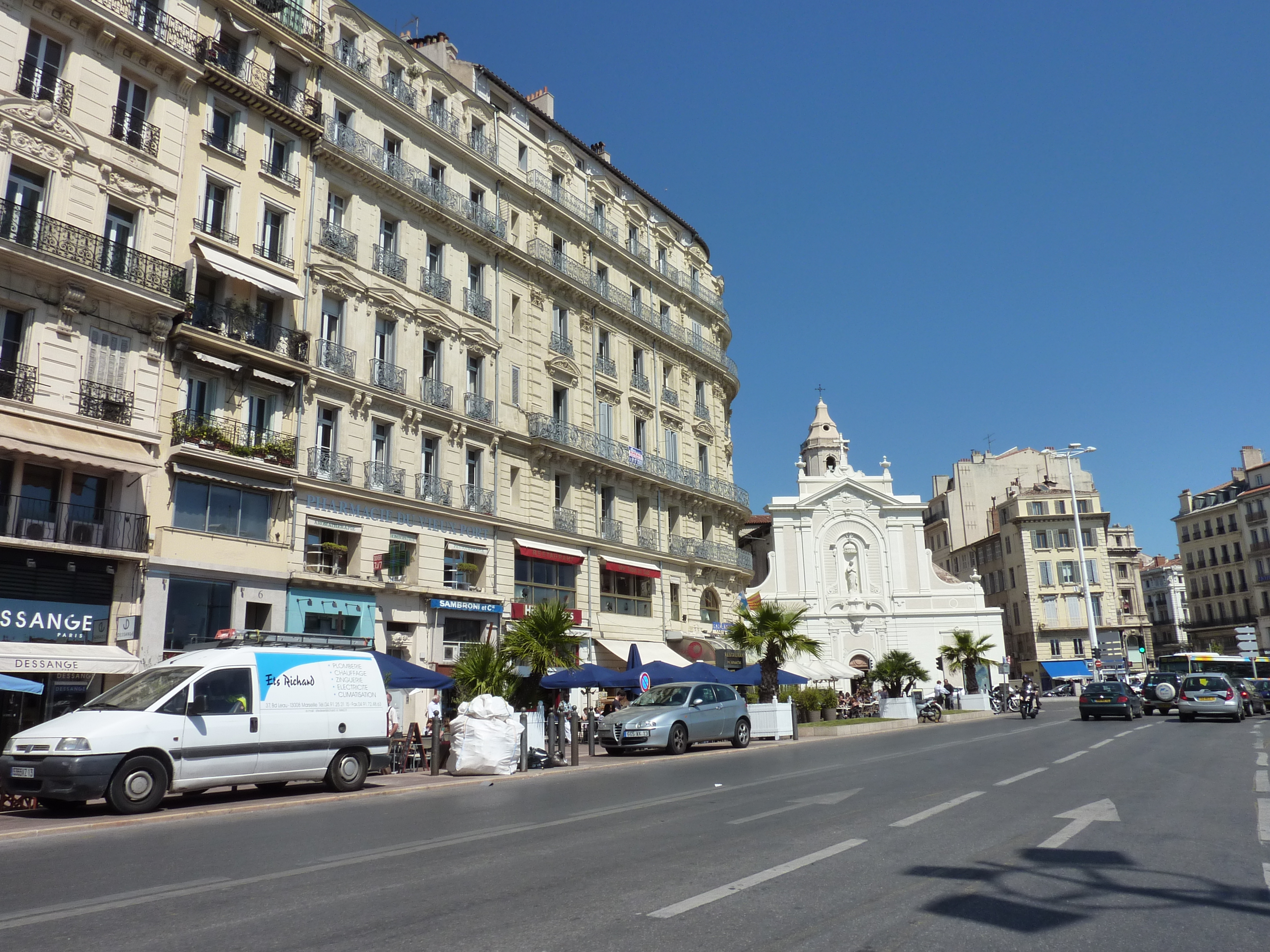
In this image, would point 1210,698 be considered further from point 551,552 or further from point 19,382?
point 19,382

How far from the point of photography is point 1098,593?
75.0m

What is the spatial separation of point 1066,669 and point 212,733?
73.2 metres

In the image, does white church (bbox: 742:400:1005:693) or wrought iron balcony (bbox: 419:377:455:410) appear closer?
wrought iron balcony (bbox: 419:377:455:410)

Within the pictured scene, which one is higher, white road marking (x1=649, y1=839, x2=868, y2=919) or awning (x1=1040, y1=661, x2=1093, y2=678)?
awning (x1=1040, y1=661, x2=1093, y2=678)

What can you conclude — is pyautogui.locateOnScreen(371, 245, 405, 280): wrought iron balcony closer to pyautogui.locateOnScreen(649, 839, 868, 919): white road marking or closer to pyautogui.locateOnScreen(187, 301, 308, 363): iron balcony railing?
pyautogui.locateOnScreen(187, 301, 308, 363): iron balcony railing

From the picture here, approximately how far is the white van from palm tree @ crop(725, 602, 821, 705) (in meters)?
17.2

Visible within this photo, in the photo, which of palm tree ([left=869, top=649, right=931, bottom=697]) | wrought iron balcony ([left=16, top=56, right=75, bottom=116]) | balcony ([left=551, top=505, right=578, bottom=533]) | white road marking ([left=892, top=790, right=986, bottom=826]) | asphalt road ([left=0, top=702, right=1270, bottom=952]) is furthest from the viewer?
palm tree ([left=869, top=649, right=931, bottom=697])

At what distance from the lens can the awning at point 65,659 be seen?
17.5 meters

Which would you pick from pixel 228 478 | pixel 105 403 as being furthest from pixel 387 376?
pixel 105 403

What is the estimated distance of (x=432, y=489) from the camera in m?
27.9

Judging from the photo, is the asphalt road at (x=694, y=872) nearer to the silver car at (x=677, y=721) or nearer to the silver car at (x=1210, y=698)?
the silver car at (x=677, y=721)

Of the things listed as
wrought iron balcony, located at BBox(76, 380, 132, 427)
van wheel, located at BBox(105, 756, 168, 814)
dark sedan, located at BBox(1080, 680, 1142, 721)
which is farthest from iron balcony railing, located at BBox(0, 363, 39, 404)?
dark sedan, located at BBox(1080, 680, 1142, 721)

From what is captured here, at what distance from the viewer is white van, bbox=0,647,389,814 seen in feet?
38.2

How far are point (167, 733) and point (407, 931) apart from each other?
8.86 m
